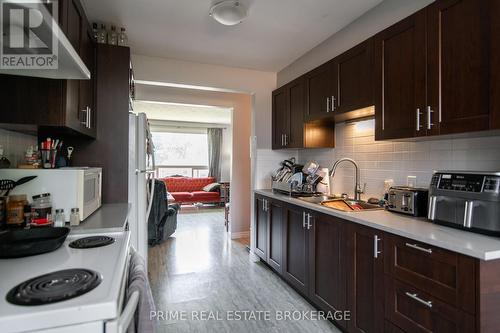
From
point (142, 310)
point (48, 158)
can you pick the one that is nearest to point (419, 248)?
point (142, 310)

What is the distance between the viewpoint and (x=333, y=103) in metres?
2.50

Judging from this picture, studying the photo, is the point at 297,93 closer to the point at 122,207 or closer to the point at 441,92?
the point at 441,92

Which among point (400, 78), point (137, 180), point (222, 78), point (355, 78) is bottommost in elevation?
point (137, 180)

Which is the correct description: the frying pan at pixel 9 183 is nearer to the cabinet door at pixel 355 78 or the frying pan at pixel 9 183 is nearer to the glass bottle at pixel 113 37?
the glass bottle at pixel 113 37

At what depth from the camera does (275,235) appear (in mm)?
3018

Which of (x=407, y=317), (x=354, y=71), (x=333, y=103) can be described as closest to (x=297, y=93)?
(x=333, y=103)

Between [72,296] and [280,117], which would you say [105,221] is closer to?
[72,296]

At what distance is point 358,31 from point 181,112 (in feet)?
16.3

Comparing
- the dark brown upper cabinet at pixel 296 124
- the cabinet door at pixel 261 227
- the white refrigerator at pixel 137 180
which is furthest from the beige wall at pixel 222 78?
the white refrigerator at pixel 137 180

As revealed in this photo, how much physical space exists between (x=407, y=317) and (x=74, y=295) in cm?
155

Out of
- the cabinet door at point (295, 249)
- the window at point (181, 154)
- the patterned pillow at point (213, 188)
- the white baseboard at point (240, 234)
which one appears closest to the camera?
the cabinet door at point (295, 249)

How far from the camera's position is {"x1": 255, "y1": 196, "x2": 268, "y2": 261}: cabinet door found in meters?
3.26

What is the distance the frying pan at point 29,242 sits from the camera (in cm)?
107

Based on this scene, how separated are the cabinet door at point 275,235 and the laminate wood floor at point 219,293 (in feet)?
0.54
